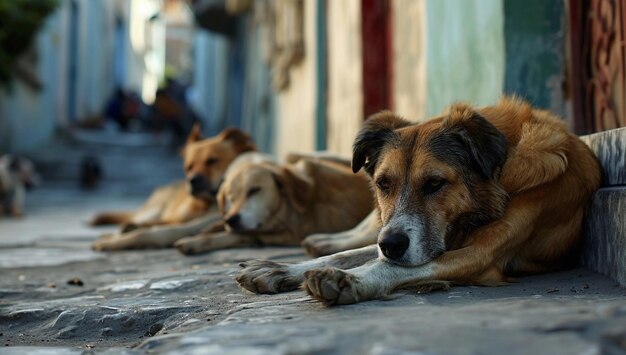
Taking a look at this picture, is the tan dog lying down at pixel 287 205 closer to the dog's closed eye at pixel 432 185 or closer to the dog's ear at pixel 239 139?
the dog's ear at pixel 239 139

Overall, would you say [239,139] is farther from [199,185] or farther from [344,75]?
[344,75]

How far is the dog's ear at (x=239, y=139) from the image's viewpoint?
272 inches

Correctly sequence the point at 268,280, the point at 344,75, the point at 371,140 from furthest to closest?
the point at 344,75 → the point at 371,140 → the point at 268,280

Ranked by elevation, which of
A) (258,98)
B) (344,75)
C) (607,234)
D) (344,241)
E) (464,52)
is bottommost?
(344,241)

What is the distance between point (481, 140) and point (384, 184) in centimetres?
40

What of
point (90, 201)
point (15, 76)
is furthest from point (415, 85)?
point (15, 76)

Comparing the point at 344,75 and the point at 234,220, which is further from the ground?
the point at 344,75

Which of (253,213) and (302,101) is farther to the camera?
(302,101)

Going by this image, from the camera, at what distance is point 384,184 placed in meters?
3.12

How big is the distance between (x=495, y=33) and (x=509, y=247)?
181cm

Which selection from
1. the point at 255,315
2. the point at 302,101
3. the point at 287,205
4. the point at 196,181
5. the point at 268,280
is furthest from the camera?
the point at 302,101

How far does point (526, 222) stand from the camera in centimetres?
299

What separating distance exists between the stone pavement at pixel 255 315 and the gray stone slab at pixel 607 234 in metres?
0.06

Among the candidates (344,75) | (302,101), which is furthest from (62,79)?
(344,75)
